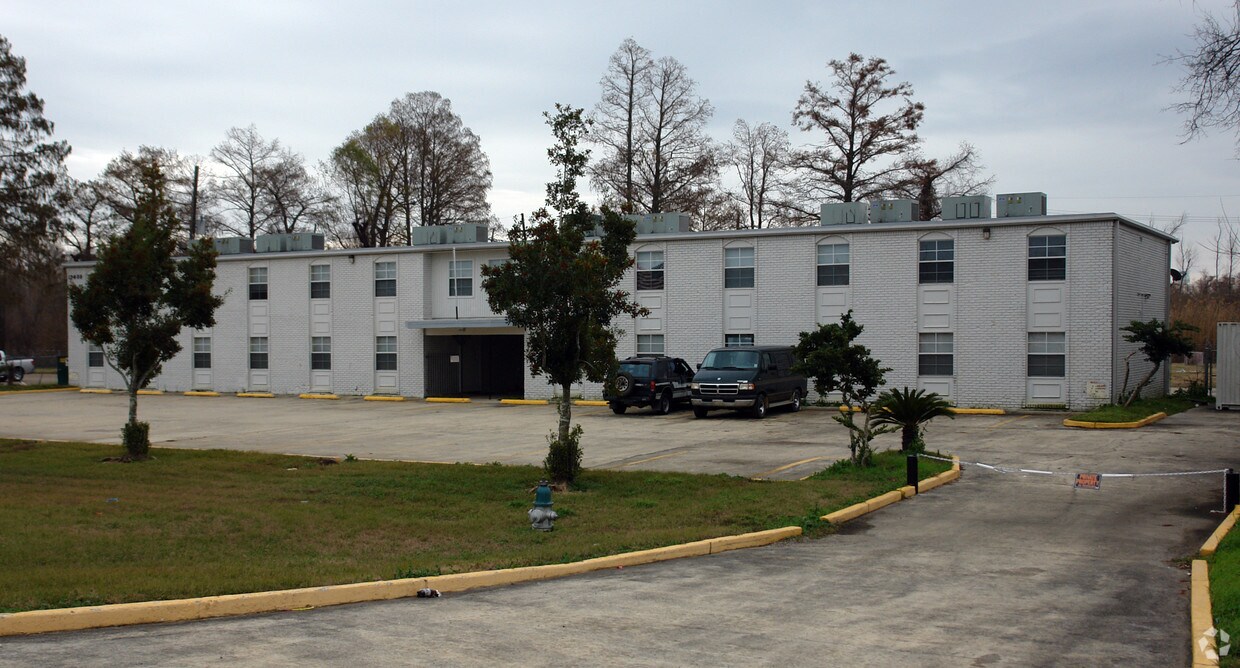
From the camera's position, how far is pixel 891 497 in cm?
1512

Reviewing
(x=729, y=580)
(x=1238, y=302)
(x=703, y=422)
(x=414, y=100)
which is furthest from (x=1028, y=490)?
(x=1238, y=302)

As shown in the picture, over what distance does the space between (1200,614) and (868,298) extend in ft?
86.7

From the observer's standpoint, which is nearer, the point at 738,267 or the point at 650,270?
the point at 738,267

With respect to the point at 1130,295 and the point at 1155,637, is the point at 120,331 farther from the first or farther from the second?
the point at 1130,295

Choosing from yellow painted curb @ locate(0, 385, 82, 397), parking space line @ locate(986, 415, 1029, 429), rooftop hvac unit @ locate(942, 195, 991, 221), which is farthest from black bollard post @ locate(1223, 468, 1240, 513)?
yellow painted curb @ locate(0, 385, 82, 397)

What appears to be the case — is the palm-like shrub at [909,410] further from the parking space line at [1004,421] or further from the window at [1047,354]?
the window at [1047,354]

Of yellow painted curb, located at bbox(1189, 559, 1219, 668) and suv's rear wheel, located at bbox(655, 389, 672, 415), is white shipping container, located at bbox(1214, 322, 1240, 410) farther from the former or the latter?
yellow painted curb, located at bbox(1189, 559, 1219, 668)

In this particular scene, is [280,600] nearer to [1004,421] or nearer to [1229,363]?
[1004,421]

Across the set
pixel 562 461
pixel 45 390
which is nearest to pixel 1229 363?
pixel 562 461

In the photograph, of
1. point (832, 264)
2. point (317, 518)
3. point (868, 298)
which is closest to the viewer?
point (317, 518)

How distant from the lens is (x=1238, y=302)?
72562 mm

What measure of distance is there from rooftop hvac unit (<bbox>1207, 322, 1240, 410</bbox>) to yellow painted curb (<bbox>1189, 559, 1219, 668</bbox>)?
2304 centimetres

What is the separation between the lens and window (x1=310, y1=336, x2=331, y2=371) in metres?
43.5

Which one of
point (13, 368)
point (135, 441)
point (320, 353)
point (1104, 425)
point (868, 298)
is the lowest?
point (1104, 425)
